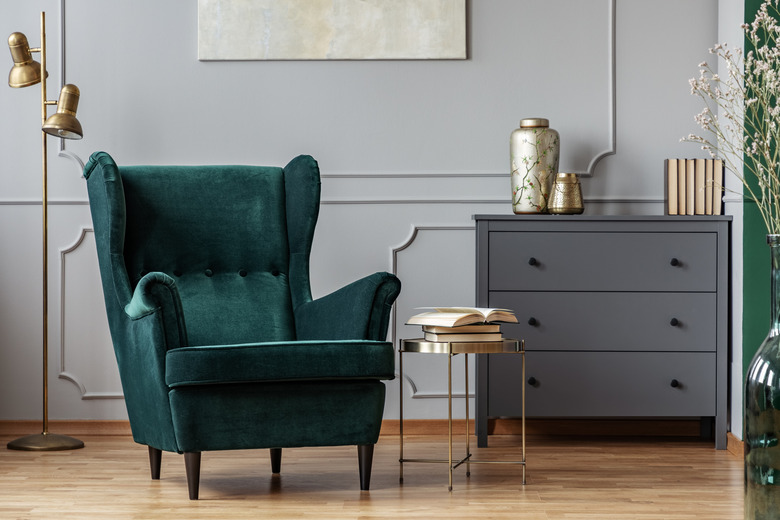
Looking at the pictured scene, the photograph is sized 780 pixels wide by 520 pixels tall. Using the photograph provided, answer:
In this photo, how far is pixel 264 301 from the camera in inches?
112

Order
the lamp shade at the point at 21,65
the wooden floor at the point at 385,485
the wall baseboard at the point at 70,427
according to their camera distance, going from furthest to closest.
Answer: the wall baseboard at the point at 70,427
the lamp shade at the point at 21,65
the wooden floor at the point at 385,485

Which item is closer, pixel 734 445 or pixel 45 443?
pixel 734 445

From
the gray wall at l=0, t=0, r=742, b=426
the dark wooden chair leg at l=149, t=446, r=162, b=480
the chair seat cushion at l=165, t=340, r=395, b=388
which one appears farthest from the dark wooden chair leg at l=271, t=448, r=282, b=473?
the gray wall at l=0, t=0, r=742, b=426

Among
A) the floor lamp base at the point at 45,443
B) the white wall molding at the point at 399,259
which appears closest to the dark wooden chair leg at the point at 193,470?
the floor lamp base at the point at 45,443

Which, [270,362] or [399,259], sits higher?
[399,259]

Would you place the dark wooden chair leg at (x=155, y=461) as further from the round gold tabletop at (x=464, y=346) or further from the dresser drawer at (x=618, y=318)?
the dresser drawer at (x=618, y=318)

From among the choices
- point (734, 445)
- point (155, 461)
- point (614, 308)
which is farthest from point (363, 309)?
point (734, 445)

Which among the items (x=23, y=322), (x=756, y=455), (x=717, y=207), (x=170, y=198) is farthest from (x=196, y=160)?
(x=756, y=455)

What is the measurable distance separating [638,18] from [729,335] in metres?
1.33

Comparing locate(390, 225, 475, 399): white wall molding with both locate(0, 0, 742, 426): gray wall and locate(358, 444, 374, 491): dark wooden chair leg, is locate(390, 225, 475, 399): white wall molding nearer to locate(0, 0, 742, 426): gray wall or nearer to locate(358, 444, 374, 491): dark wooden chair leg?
locate(0, 0, 742, 426): gray wall

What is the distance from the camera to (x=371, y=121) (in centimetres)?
349

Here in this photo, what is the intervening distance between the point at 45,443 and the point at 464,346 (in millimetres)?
1716

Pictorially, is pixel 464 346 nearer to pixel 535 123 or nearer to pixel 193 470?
pixel 193 470

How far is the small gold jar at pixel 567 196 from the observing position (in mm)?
3207
